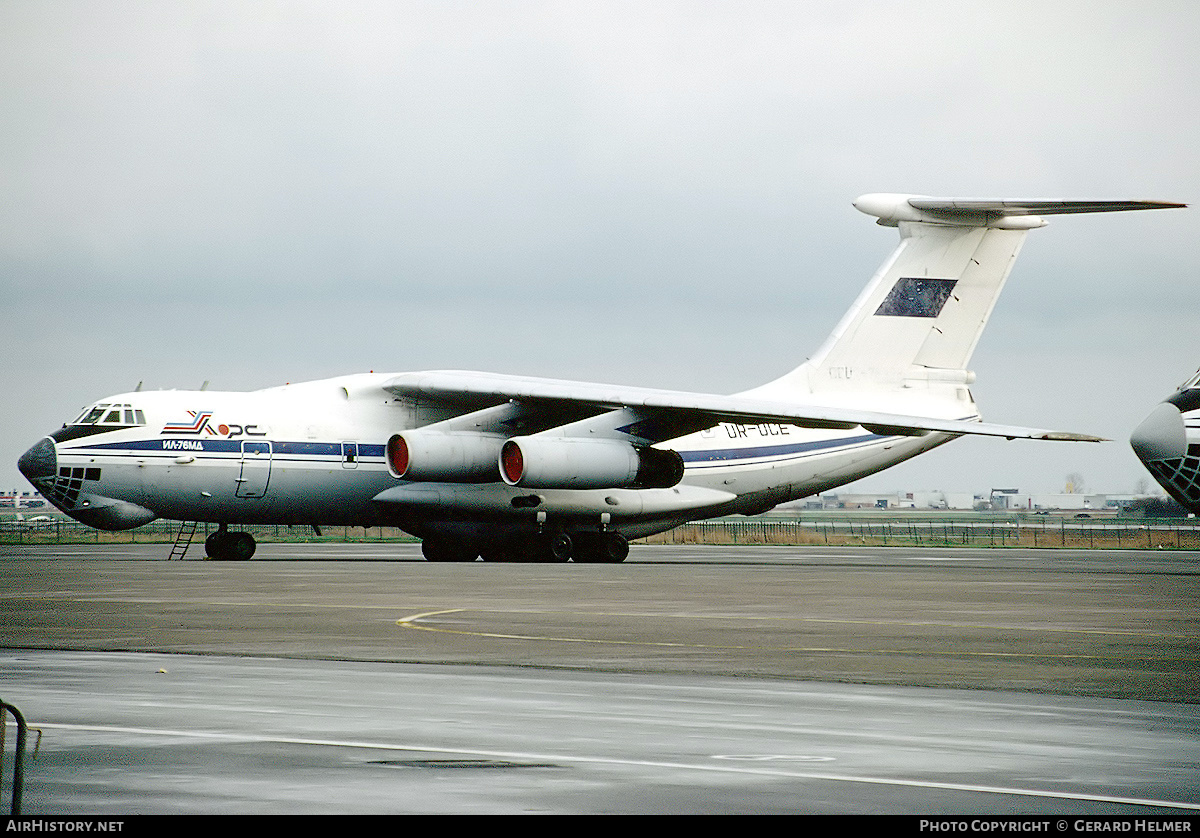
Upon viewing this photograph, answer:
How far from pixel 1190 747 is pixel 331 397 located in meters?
27.4

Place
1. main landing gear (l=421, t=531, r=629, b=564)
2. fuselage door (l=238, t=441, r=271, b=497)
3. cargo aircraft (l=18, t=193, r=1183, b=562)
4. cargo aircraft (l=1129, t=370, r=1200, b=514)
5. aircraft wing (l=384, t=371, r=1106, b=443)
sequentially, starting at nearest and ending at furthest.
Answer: cargo aircraft (l=1129, t=370, r=1200, b=514)
aircraft wing (l=384, t=371, r=1106, b=443)
cargo aircraft (l=18, t=193, r=1183, b=562)
fuselage door (l=238, t=441, r=271, b=497)
main landing gear (l=421, t=531, r=629, b=564)

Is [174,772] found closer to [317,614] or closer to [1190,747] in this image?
[1190,747]

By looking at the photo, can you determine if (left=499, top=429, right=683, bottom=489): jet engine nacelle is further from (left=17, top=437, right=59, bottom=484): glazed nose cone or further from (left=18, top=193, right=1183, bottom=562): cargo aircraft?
(left=17, top=437, right=59, bottom=484): glazed nose cone

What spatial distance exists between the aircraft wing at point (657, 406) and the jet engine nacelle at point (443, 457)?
3.73 ft

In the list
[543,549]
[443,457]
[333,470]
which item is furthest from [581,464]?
[333,470]

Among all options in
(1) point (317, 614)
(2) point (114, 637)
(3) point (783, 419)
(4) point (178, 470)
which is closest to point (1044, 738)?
(2) point (114, 637)

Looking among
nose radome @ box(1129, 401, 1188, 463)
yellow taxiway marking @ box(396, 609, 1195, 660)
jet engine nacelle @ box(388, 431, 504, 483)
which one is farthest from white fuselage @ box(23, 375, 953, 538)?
yellow taxiway marking @ box(396, 609, 1195, 660)

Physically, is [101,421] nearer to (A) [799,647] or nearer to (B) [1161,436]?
(B) [1161,436]

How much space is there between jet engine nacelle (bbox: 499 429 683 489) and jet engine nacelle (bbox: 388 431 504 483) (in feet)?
1.62

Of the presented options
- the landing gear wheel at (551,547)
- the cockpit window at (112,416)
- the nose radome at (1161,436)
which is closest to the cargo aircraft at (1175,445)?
the nose radome at (1161,436)

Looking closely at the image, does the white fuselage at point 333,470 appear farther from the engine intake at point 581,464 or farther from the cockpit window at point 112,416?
the engine intake at point 581,464

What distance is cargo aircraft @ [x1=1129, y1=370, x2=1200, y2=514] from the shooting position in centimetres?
2541
